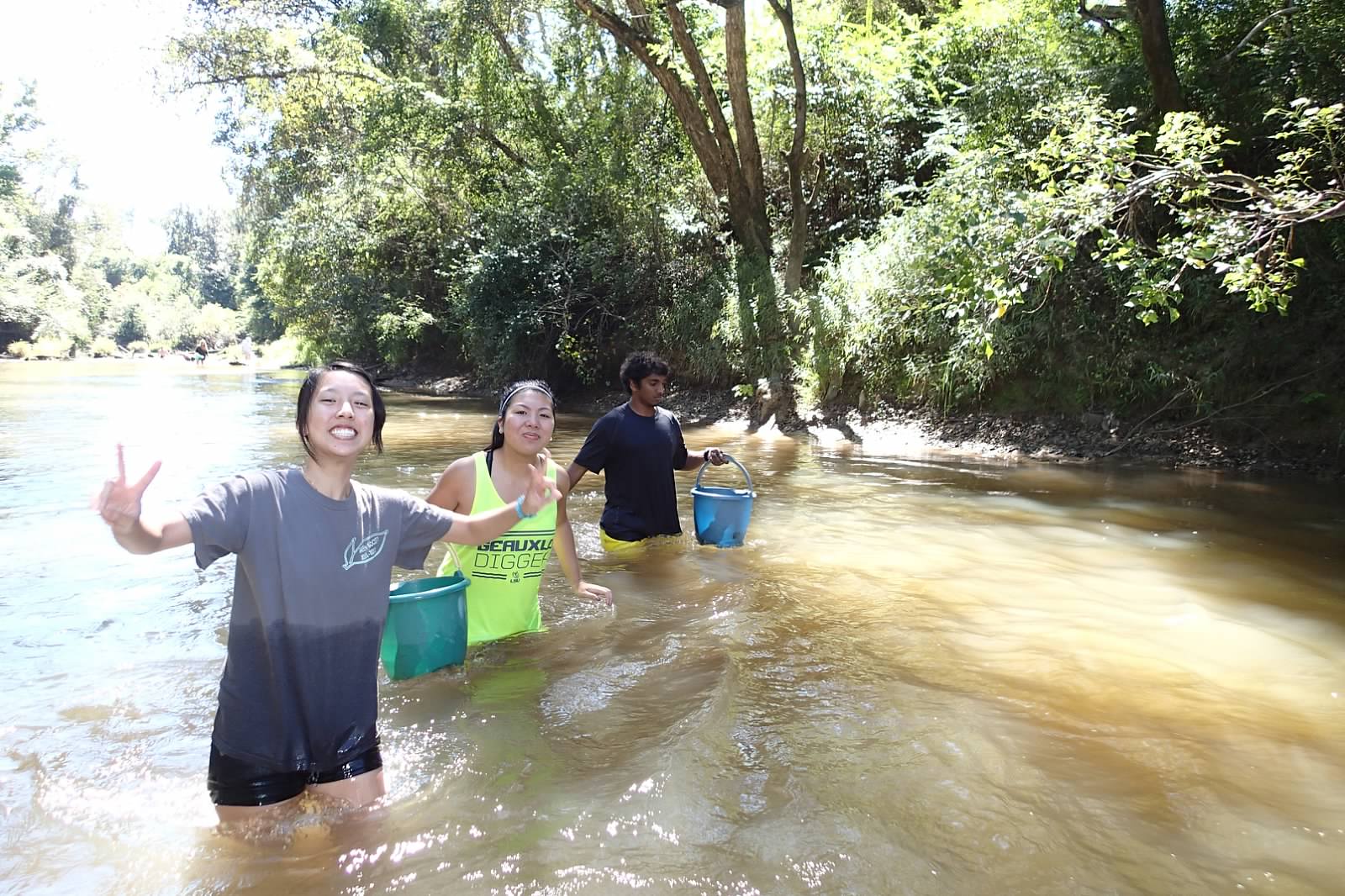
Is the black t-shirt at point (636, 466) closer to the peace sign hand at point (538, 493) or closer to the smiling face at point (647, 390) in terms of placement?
the smiling face at point (647, 390)

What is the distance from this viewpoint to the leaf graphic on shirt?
2686 millimetres

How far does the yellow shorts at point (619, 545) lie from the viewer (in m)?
6.00

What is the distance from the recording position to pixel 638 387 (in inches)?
225

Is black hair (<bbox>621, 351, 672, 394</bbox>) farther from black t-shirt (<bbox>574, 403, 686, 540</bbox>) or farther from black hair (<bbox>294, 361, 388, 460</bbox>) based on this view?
black hair (<bbox>294, 361, 388, 460</bbox>)

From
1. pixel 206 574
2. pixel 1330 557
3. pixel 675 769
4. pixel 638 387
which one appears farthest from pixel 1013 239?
pixel 206 574

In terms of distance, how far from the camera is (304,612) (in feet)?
8.50

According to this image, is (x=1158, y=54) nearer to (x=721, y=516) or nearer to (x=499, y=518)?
(x=721, y=516)

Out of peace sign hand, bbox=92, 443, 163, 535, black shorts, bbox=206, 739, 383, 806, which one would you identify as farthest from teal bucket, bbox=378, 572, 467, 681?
peace sign hand, bbox=92, 443, 163, 535

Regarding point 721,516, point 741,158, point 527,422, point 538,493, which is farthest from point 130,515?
point 741,158

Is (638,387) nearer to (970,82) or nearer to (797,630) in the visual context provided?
(797,630)

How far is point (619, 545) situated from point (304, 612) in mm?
3499

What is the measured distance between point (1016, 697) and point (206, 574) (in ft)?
17.2

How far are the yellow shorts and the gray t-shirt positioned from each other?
10.8ft

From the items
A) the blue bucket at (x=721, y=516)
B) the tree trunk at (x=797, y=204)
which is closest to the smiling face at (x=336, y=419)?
the blue bucket at (x=721, y=516)
